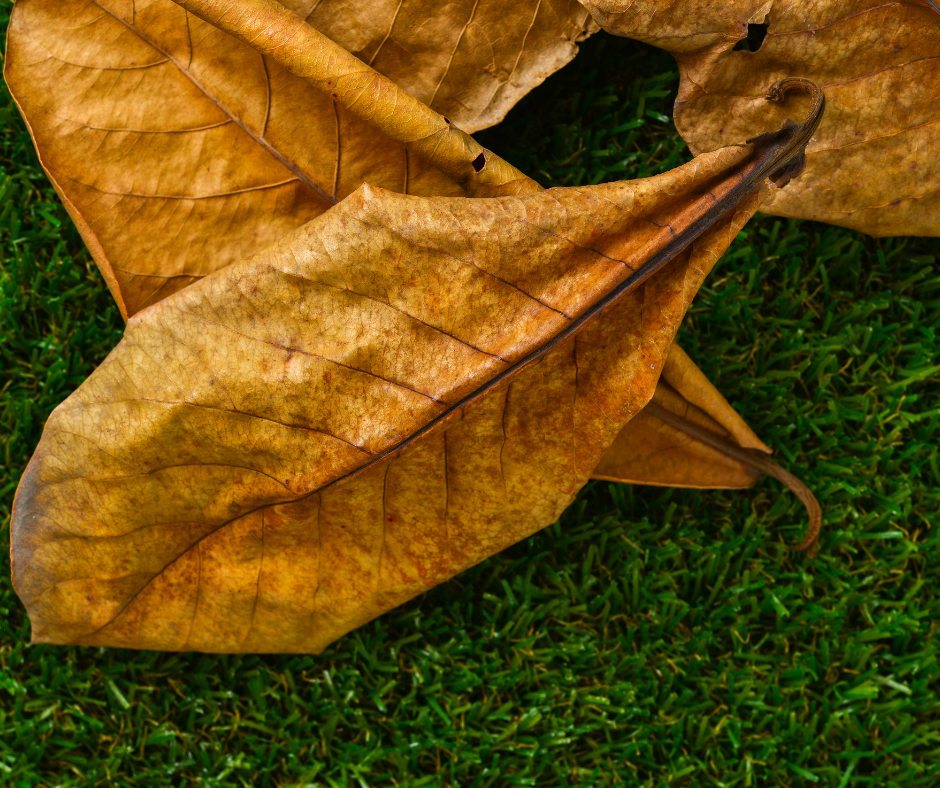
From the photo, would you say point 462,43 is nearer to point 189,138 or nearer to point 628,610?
point 189,138

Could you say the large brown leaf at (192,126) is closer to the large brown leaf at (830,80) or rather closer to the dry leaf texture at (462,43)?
the dry leaf texture at (462,43)

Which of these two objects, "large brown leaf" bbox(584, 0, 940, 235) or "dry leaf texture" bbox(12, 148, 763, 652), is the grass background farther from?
"dry leaf texture" bbox(12, 148, 763, 652)

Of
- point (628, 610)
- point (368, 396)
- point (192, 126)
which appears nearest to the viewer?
point (368, 396)

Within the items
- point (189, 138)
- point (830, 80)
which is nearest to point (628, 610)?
point (830, 80)

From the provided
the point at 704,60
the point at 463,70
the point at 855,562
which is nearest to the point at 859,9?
the point at 704,60

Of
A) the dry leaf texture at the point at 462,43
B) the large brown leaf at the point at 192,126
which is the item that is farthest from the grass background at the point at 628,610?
the large brown leaf at the point at 192,126

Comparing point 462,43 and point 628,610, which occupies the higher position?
point 462,43
